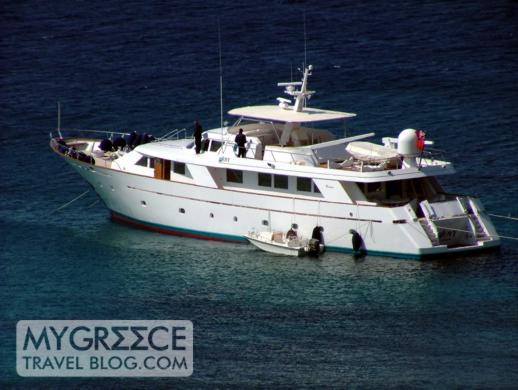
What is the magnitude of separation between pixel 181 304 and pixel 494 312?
37.5ft

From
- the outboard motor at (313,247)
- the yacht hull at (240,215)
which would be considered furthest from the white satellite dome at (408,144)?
the outboard motor at (313,247)

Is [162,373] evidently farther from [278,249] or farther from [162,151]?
[162,151]

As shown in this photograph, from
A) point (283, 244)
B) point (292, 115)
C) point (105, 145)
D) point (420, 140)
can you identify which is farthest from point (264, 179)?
point (105, 145)

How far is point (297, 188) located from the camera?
6009cm

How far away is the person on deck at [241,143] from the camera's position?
60750 mm

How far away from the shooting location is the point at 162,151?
6322cm

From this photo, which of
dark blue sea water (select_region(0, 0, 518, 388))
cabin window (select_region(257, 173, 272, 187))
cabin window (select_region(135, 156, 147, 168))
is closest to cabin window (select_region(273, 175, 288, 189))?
cabin window (select_region(257, 173, 272, 187))

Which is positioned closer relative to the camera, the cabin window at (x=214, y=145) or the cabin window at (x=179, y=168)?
the cabin window at (x=214, y=145)

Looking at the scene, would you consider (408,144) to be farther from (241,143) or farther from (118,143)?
(118,143)

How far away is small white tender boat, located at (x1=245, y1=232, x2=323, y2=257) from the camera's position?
193 ft

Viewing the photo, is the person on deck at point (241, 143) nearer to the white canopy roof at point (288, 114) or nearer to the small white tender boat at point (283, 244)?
the white canopy roof at point (288, 114)

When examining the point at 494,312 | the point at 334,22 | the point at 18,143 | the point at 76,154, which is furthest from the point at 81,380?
the point at 334,22

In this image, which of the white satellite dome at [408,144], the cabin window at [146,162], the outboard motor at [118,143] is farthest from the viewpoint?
the outboard motor at [118,143]

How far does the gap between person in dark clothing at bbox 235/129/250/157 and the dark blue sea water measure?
13.2ft
